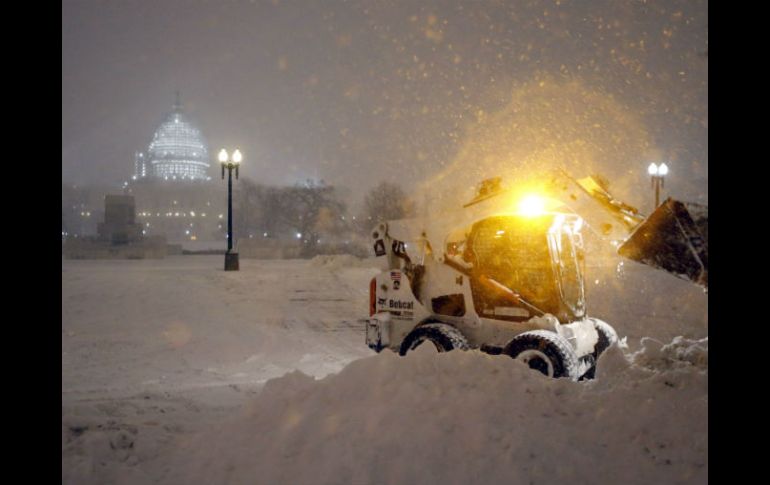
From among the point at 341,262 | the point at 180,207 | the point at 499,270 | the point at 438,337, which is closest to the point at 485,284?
the point at 499,270

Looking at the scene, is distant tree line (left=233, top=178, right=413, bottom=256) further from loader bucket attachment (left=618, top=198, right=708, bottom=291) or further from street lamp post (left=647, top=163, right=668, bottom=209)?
loader bucket attachment (left=618, top=198, right=708, bottom=291)

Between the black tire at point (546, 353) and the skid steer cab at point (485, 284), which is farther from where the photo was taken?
the skid steer cab at point (485, 284)

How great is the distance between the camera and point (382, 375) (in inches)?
218

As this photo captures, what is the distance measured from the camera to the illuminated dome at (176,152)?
440 feet

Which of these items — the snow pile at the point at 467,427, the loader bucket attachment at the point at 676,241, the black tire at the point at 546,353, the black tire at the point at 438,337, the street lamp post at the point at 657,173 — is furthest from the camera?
the street lamp post at the point at 657,173

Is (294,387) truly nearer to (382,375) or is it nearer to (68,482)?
(382,375)

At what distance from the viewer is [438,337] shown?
719 cm

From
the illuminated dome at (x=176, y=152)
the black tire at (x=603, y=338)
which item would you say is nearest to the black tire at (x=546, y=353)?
the black tire at (x=603, y=338)

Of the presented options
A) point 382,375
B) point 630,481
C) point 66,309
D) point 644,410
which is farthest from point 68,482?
point 66,309

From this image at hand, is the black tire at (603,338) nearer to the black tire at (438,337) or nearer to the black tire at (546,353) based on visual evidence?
the black tire at (546,353)

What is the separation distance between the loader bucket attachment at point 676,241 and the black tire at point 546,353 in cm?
149

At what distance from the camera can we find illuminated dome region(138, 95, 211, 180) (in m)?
134

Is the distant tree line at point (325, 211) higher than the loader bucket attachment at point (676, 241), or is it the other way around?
the distant tree line at point (325, 211)
